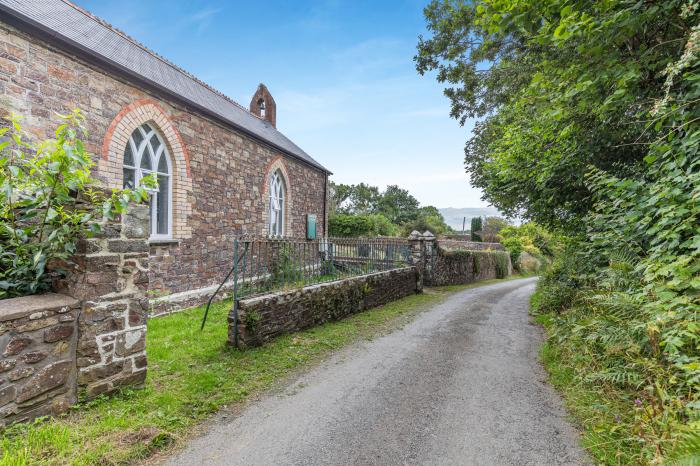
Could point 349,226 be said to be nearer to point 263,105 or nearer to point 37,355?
point 263,105

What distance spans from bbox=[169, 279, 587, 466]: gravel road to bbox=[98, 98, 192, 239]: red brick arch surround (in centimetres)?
575

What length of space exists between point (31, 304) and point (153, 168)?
5466mm

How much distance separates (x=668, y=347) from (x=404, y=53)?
11.0 m

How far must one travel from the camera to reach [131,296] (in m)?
3.44

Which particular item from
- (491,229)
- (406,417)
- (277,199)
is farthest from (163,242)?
(491,229)

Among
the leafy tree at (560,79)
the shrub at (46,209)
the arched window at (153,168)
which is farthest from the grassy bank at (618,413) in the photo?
the arched window at (153,168)

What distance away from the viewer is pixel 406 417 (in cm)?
321

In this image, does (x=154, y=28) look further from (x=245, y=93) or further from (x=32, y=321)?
(x=32, y=321)

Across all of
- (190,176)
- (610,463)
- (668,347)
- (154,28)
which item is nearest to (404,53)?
(190,176)

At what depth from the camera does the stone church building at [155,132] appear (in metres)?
5.18

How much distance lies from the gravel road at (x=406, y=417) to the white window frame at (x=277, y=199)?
7.92 meters

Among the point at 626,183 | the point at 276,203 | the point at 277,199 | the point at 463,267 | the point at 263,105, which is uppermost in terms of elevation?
the point at 263,105

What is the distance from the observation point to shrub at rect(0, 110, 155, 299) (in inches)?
115

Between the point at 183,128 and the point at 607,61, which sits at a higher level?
the point at 183,128
